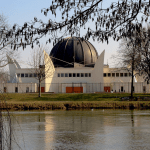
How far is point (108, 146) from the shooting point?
13.4m

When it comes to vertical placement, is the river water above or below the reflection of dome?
below

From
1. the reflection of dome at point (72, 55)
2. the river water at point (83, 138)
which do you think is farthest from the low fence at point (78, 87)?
the river water at point (83, 138)

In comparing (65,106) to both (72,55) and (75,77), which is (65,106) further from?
(72,55)

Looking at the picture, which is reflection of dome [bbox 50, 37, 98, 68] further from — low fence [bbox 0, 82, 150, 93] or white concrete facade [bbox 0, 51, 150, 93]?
low fence [bbox 0, 82, 150, 93]

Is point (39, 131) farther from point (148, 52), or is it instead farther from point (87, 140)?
point (148, 52)

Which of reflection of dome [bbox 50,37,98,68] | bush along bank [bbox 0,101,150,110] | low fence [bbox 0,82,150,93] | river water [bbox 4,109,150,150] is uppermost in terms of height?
reflection of dome [bbox 50,37,98,68]

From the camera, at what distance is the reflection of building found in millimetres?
A: 68188

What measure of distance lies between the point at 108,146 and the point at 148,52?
116 ft

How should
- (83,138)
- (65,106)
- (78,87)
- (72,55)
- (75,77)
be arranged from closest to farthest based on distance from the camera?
(83,138), (65,106), (78,87), (75,77), (72,55)

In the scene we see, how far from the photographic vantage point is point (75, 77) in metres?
70.9

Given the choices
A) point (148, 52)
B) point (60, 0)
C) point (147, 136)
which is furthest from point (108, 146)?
point (148, 52)

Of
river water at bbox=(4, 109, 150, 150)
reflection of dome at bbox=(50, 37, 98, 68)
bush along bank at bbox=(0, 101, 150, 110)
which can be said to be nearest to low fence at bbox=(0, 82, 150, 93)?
reflection of dome at bbox=(50, 37, 98, 68)

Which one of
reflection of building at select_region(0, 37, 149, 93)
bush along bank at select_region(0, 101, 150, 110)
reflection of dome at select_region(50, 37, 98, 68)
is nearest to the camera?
bush along bank at select_region(0, 101, 150, 110)

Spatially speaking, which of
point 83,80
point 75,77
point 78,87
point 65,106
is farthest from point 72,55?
point 65,106
